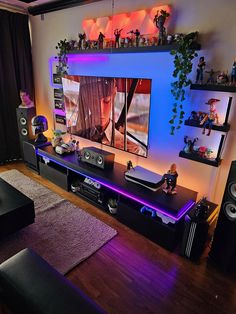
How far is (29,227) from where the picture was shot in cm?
239

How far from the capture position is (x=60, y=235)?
7.53 feet

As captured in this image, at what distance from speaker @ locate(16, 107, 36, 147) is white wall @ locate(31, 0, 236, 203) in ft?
3.37

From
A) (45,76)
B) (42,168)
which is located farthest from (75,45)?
(42,168)

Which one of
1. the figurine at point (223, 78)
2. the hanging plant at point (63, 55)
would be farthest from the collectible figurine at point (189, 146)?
the hanging plant at point (63, 55)

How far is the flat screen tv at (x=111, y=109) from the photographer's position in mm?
2549

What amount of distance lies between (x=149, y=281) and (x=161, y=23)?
2315 mm

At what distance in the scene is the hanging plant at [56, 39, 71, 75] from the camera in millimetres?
3068

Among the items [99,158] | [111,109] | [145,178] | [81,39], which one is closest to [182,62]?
[111,109]

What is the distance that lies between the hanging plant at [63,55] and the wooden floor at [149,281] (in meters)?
2.49

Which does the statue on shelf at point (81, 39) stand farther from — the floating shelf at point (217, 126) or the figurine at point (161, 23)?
the floating shelf at point (217, 126)

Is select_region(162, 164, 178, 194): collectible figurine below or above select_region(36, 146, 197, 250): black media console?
above

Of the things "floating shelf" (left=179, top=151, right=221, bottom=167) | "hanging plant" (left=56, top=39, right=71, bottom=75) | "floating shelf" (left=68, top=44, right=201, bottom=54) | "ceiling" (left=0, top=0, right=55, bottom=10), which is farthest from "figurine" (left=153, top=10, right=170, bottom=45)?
"ceiling" (left=0, top=0, right=55, bottom=10)

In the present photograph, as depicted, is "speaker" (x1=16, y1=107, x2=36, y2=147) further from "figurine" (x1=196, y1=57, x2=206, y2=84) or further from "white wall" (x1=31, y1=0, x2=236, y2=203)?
"figurine" (x1=196, y1=57, x2=206, y2=84)

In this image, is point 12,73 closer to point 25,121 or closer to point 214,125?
point 25,121
